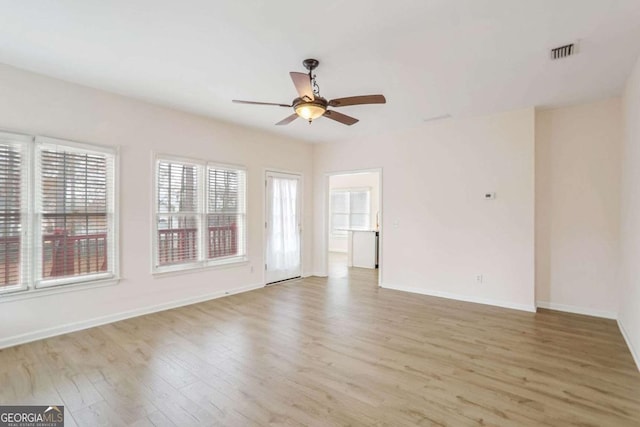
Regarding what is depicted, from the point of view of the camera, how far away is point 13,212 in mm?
3248

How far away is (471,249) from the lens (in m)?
4.94

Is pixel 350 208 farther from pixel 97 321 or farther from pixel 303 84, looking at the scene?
pixel 303 84

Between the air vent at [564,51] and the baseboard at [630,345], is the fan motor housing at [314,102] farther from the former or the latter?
the baseboard at [630,345]

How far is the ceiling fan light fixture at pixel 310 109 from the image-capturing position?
117 inches

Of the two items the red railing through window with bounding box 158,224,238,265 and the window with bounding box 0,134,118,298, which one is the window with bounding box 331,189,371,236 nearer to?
the red railing through window with bounding box 158,224,238,265

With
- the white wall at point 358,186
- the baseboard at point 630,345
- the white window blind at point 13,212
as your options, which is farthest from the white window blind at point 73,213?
the white wall at point 358,186

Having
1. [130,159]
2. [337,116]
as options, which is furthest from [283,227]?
[337,116]

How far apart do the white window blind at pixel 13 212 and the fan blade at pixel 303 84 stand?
9.84 ft

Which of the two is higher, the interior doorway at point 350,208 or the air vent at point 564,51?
the air vent at point 564,51

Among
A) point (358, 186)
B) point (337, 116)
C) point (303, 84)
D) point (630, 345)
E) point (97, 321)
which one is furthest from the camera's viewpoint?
point (358, 186)

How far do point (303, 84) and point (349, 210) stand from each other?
8027 millimetres

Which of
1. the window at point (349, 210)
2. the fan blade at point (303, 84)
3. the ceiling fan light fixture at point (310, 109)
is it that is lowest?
the window at point (349, 210)

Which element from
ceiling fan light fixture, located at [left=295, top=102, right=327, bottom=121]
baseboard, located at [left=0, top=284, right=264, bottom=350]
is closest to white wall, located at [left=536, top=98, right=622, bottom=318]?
ceiling fan light fixture, located at [left=295, top=102, right=327, bottom=121]

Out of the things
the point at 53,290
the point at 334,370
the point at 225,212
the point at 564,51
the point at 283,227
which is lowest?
the point at 334,370
